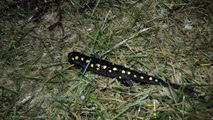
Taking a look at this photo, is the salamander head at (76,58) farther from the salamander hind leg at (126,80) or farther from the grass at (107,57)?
the salamander hind leg at (126,80)

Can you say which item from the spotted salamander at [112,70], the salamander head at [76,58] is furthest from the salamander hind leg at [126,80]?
the salamander head at [76,58]

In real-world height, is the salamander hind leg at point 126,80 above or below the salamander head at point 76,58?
below

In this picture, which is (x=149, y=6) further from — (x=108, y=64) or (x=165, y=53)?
(x=108, y=64)

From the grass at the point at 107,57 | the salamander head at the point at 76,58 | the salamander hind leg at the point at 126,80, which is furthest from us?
the salamander head at the point at 76,58

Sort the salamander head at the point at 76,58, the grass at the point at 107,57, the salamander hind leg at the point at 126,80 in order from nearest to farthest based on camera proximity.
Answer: the grass at the point at 107,57
the salamander hind leg at the point at 126,80
the salamander head at the point at 76,58

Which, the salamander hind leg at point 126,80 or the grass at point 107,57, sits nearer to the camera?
the grass at point 107,57

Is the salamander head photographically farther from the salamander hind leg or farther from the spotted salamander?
the salamander hind leg

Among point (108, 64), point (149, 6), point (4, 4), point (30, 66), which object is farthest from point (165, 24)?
point (4, 4)

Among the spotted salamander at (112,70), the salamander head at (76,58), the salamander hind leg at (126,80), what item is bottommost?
the salamander hind leg at (126,80)
